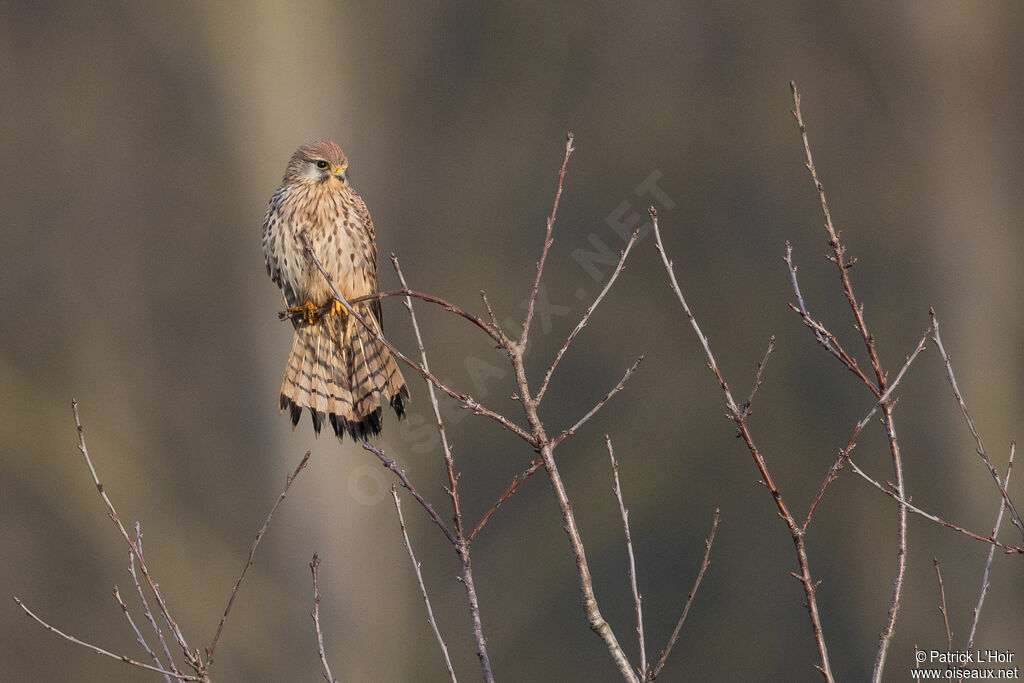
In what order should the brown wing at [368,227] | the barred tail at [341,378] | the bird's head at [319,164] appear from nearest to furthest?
the barred tail at [341,378]
the bird's head at [319,164]
the brown wing at [368,227]

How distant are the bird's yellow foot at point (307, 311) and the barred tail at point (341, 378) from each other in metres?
0.04

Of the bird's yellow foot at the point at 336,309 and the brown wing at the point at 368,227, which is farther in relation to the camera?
the brown wing at the point at 368,227

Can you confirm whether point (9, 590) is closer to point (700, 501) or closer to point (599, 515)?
point (599, 515)

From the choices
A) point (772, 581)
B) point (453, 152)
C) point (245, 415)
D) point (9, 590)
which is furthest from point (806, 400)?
point (9, 590)

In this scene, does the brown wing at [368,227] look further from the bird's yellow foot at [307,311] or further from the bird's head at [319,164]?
the bird's yellow foot at [307,311]

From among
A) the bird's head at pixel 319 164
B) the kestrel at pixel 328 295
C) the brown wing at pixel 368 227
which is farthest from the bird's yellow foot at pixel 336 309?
the bird's head at pixel 319 164

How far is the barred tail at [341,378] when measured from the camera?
253 centimetres

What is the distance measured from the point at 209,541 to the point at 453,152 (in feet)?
10.0

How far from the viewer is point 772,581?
599cm

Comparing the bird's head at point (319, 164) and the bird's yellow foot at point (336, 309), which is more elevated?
the bird's head at point (319, 164)

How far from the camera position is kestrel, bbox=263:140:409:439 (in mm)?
2541

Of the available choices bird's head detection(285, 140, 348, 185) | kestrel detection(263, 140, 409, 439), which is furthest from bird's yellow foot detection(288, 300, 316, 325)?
bird's head detection(285, 140, 348, 185)

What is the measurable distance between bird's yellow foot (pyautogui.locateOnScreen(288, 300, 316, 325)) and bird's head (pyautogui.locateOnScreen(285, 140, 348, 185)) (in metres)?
0.34

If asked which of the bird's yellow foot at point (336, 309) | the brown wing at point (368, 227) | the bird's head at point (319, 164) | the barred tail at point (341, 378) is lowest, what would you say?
the barred tail at point (341, 378)
